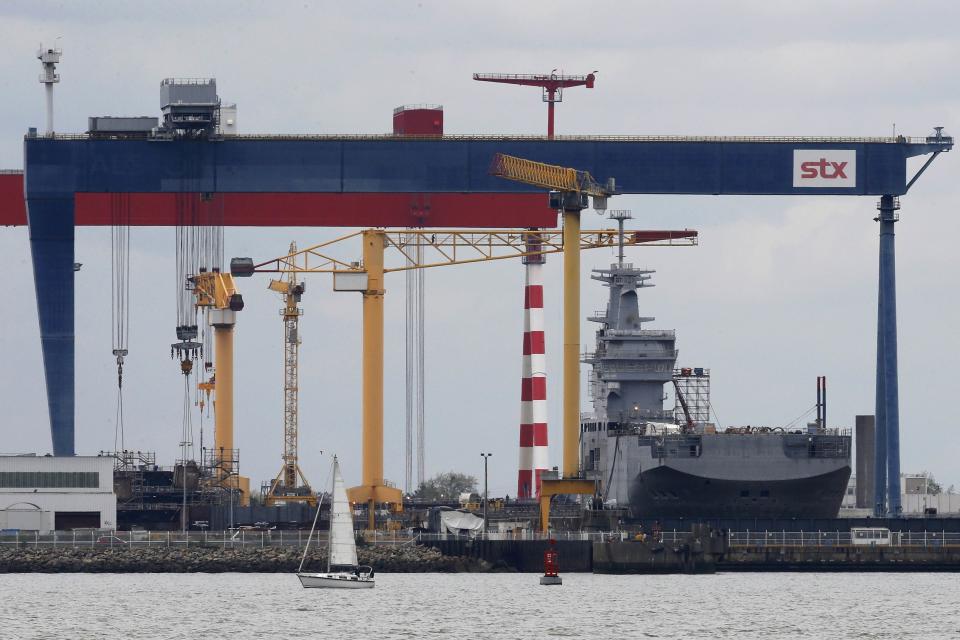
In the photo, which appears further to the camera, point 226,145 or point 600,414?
point 600,414

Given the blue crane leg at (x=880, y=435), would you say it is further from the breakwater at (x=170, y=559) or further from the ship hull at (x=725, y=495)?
the breakwater at (x=170, y=559)

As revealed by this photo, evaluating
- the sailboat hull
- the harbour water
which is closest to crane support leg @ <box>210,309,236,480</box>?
the harbour water

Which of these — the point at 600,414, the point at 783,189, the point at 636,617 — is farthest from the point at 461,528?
the point at 636,617

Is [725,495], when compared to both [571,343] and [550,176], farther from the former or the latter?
[550,176]

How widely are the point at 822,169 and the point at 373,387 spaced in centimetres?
1952

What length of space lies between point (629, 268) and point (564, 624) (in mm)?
36423

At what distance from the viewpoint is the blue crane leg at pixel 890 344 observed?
96.7 metres

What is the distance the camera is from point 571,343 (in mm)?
94250

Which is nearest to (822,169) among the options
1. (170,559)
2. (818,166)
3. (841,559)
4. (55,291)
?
(818,166)

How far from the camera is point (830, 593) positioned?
271 feet

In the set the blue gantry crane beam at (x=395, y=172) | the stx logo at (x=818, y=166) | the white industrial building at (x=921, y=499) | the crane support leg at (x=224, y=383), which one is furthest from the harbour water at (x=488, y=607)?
the white industrial building at (x=921, y=499)

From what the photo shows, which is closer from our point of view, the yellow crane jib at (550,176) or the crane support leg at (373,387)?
the yellow crane jib at (550,176)

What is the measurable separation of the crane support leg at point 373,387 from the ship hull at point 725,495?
12073mm

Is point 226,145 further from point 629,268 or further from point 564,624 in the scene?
point 564,624
